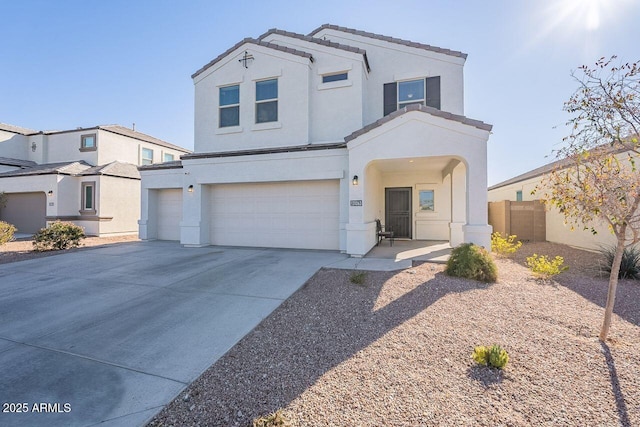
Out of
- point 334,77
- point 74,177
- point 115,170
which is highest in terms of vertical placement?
point 334,77

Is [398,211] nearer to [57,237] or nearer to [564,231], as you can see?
[564,231]

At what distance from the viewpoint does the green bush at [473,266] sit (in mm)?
6066

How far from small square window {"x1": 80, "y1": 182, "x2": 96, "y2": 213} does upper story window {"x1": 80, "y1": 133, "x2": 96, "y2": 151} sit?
373cm

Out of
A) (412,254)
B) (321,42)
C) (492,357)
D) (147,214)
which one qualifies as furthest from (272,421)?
(147,214)

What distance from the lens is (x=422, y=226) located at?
1263 centimetres

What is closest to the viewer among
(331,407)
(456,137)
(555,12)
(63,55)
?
(331,407)

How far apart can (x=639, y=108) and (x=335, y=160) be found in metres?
6.99

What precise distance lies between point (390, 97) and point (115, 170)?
55.8 feet

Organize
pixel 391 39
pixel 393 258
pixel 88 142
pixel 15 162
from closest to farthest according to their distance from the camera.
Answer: pixel 393 258, pixel 391 39, pixel 88 142, pixel 15 162

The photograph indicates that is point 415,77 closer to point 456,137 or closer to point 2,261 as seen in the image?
point 456,137

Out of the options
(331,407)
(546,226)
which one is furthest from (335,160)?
(546,226)

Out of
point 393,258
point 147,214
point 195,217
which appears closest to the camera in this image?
point 393,258

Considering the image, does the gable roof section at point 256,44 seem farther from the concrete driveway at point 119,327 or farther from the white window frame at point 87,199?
the white window frame at point 87,199

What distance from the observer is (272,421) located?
2232mm
